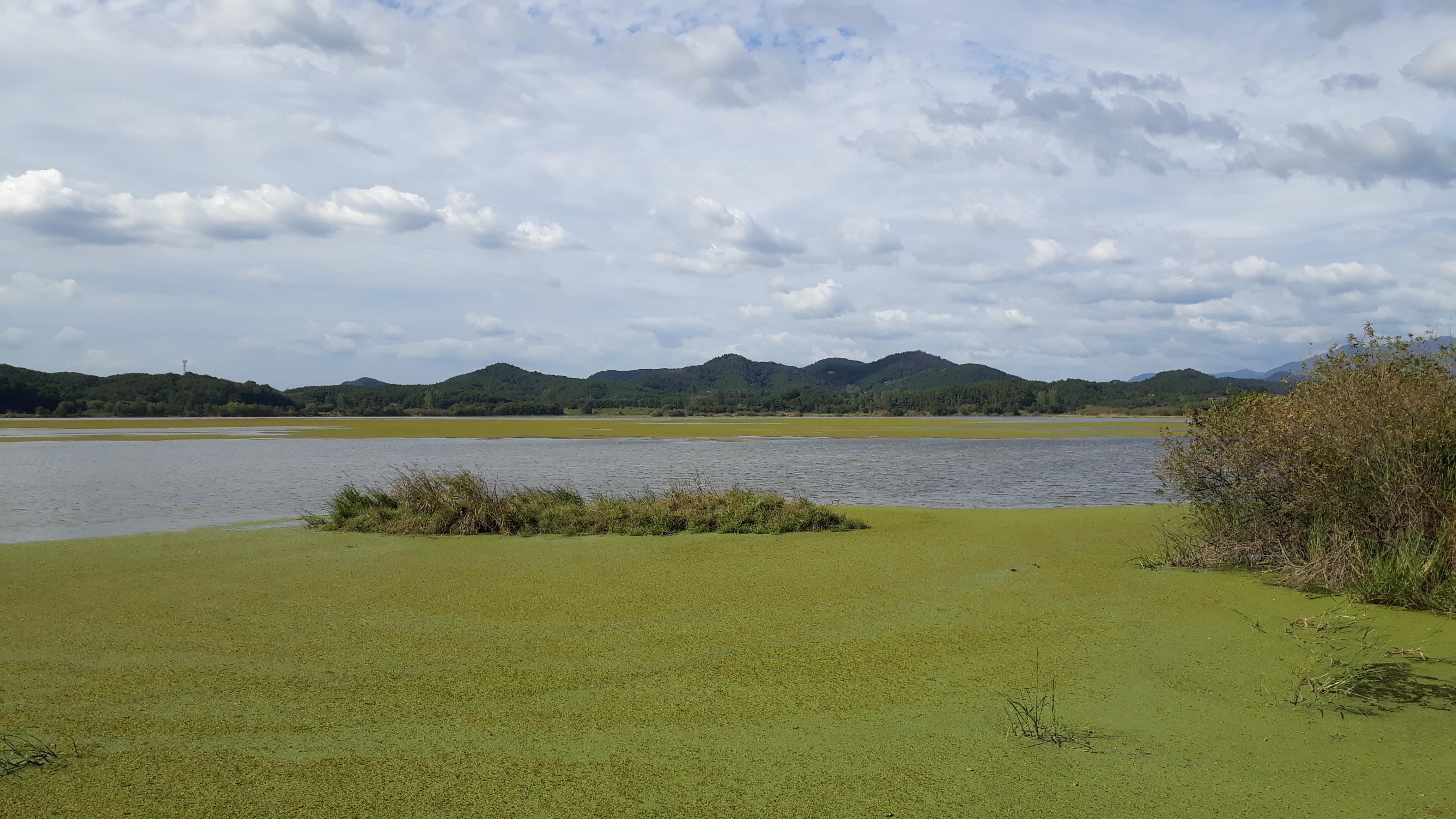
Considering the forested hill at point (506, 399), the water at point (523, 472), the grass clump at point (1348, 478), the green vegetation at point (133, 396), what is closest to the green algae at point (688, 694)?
the grass clump at point (1348, 478)

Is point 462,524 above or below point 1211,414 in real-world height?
below

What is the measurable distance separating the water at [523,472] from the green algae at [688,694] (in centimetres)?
724

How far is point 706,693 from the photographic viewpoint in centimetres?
572

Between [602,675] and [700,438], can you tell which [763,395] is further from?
[602,675]

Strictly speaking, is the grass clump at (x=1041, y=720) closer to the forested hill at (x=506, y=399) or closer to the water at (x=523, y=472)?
the water at (x=523, y=472)

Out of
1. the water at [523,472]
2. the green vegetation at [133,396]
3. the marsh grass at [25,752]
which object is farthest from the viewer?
the green vegetation at [133,396]

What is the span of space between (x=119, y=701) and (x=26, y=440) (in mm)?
48862

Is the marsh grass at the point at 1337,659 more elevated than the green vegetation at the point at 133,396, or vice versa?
the green vegetation at the point at 133,396

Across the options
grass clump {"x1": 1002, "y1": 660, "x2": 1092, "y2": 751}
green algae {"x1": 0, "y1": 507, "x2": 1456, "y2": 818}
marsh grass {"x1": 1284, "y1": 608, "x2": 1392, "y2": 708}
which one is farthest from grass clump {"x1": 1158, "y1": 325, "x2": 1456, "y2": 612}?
grass clump {"x1": 1002, "y1": 660, "x2": 1092, "y2": 751}

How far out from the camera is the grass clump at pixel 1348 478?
822cm

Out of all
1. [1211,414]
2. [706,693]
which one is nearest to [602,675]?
[706,693]

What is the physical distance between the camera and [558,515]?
13867mm

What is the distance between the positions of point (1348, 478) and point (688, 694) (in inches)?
292

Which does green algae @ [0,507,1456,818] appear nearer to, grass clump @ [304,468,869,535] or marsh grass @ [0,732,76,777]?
marsh grass @ [0,732,76,777]
